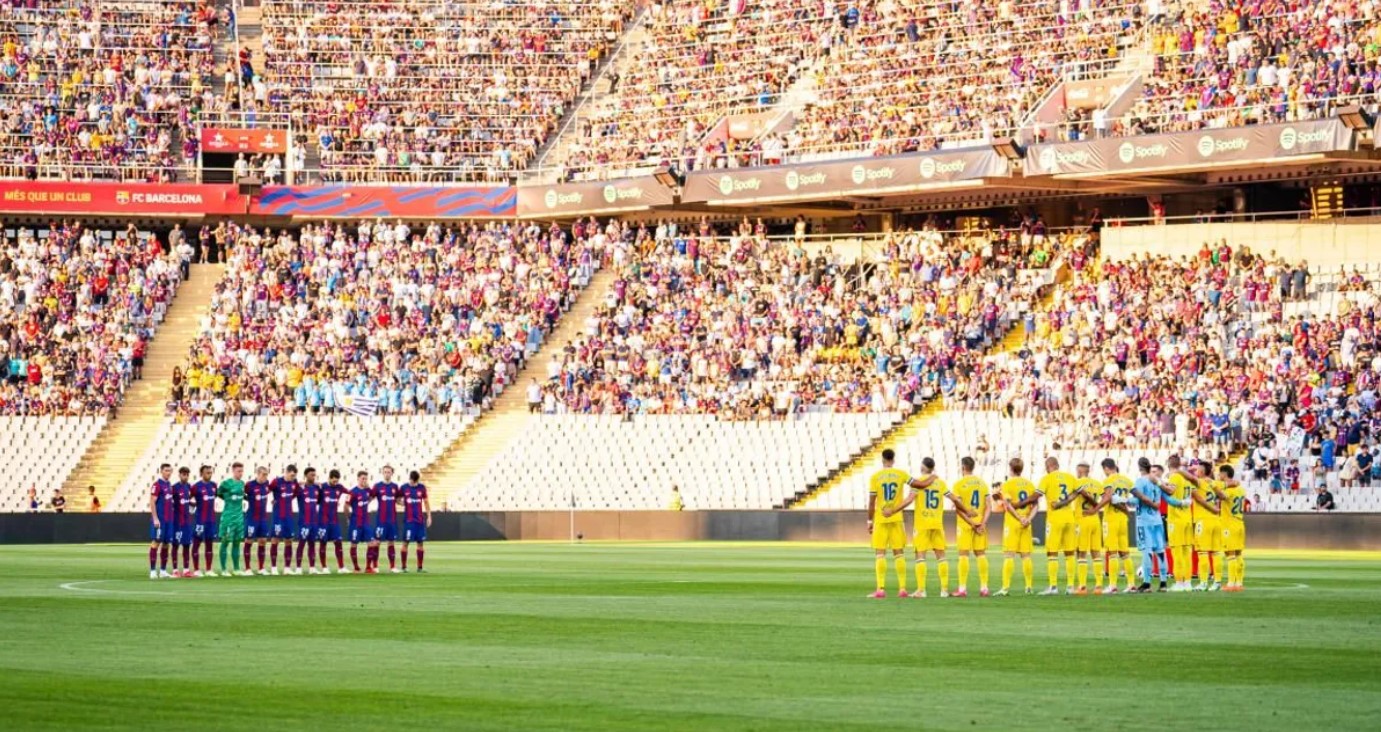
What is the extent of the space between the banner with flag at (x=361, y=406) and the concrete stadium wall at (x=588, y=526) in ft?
21.5

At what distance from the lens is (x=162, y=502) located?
32.8 m

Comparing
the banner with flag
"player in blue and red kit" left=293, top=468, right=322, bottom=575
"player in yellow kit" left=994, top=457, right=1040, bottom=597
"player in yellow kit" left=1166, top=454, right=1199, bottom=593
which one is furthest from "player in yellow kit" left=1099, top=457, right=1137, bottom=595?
the banner with flag

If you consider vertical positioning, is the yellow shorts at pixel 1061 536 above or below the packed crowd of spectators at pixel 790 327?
below

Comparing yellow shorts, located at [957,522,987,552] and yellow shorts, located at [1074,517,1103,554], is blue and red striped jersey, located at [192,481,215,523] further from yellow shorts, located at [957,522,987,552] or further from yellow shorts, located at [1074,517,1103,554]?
yellow shorts, located at [1074,517,1103,554]

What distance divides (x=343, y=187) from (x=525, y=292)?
7.36 meters

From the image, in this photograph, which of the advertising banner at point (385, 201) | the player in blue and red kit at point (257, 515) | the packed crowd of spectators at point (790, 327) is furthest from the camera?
the advertising banner at point (385, 201)

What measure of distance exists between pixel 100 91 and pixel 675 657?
53.0 metres

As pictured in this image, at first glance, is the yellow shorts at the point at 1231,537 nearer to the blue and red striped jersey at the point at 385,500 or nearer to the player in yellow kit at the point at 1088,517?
the player in yellow kit at the point at 1088,517

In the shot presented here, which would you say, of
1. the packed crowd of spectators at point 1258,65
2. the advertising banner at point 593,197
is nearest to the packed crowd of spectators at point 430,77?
the advertising banner at point 593,197

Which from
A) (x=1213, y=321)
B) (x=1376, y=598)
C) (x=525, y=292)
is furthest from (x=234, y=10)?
(x=1376, y=598)

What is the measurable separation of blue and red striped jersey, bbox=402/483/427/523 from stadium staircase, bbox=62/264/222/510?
24.4 metres

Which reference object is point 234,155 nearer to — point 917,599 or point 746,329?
point 746,329

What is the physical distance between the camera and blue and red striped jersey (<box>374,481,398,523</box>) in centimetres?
3453

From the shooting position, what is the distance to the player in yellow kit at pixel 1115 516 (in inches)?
1086
